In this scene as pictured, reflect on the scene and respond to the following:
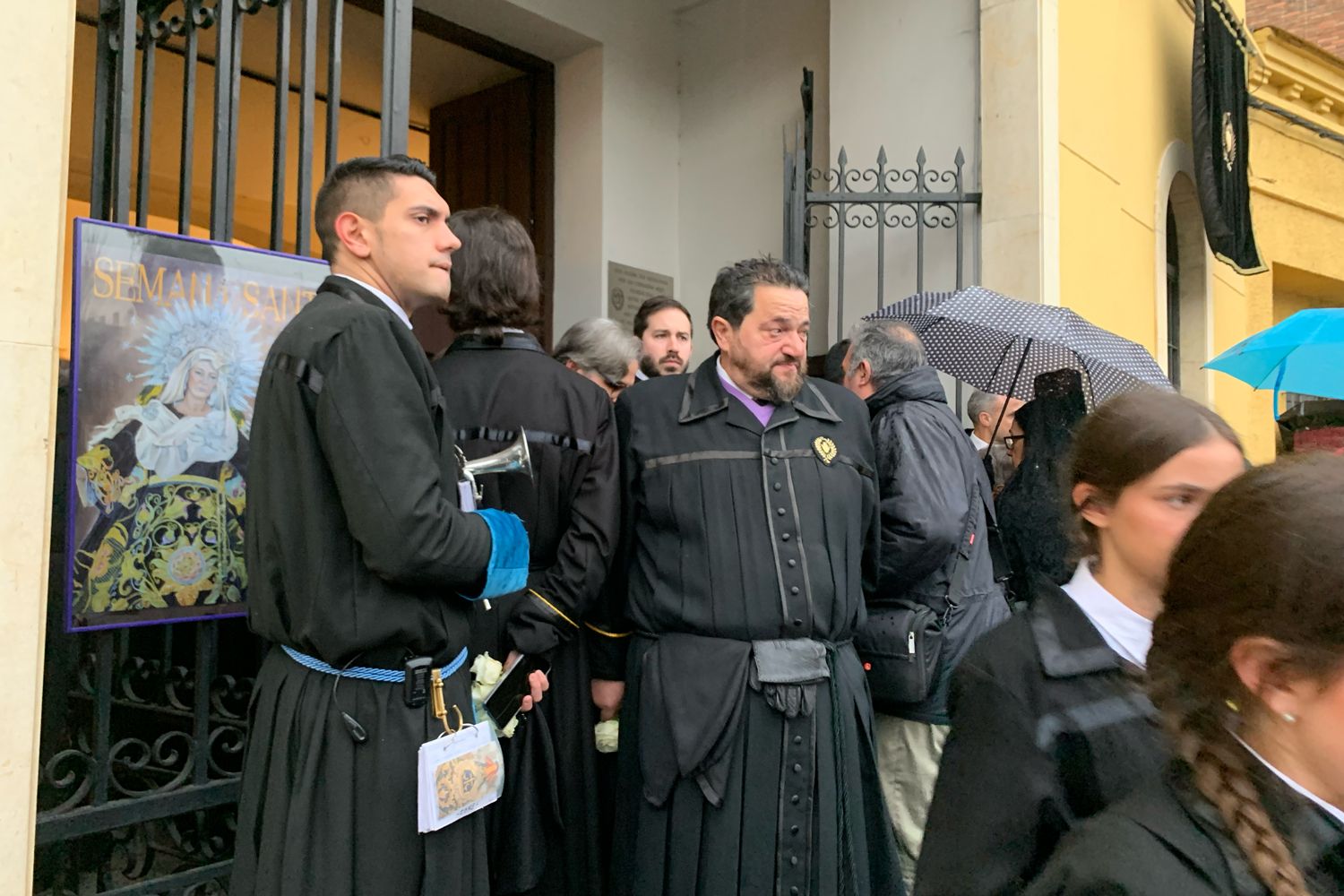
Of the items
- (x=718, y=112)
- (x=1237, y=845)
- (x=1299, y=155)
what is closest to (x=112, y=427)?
(x=1237, y=845)

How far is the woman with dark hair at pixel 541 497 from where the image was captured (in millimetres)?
2791

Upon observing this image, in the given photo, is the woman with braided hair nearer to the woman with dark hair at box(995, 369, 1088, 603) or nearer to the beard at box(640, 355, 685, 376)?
the woman with dark hair at box(995, 369, 1088, 603)

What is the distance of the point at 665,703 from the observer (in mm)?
2814

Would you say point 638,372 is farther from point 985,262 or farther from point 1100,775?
point 1100,775

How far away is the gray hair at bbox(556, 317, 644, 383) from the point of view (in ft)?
12.3

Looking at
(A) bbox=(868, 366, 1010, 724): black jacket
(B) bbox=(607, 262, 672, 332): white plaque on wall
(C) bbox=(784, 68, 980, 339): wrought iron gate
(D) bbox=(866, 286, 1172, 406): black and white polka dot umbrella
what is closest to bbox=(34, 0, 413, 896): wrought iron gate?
(A) bbox=(868, 366, 1010, 724): black jacket

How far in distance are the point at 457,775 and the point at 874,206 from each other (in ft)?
16.3

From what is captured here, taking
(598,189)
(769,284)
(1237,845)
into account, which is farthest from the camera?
(598,189)

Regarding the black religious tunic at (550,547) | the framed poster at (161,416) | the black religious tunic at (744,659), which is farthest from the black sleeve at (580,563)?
the framed poster at (161,416)

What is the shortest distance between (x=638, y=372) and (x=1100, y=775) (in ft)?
11.0

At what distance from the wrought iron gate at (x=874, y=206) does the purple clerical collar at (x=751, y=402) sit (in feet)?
8.17

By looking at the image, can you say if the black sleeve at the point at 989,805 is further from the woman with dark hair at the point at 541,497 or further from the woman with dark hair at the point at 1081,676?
the woman with dark hair at the point at 541,497

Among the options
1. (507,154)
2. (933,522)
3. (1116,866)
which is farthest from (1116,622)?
(507,154)

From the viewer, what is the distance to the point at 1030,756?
4.33 ft
